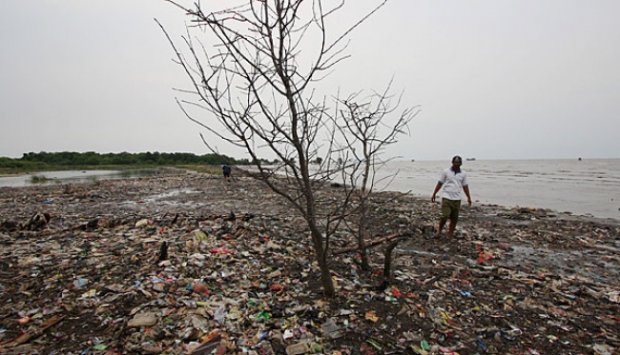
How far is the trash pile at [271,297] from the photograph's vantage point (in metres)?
2.73

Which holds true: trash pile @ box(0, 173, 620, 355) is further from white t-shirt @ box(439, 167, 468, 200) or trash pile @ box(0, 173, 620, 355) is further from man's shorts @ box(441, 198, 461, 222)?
white t-shirt @ box(439, 167, 468, 200)

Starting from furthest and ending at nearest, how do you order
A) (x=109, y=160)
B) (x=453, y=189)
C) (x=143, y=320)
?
(x=109, y=160)
(x=453, y=189)
(x=143, y=320)

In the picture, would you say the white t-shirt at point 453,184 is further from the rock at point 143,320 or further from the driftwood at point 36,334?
the driftwood at point 36,334

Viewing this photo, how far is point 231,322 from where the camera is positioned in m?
2.95

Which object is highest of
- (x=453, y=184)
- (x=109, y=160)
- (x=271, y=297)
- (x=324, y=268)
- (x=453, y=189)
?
(x=109, y=160)

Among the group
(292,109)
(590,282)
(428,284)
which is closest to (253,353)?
(292,109)

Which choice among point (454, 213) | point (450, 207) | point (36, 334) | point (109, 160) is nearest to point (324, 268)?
point (36, 334)

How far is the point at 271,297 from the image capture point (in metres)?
3.46

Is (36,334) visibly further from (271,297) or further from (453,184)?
(453,184)

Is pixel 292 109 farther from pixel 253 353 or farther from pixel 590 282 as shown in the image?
pixel 590 282

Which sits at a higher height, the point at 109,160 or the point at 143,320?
the point at 109,160

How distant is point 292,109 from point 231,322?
2.09 m

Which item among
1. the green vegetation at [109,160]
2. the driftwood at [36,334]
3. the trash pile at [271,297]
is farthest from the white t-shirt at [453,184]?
the green vegetation at [109,160]

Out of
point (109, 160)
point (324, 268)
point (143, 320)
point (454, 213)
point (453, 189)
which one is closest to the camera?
point (143, 320)
